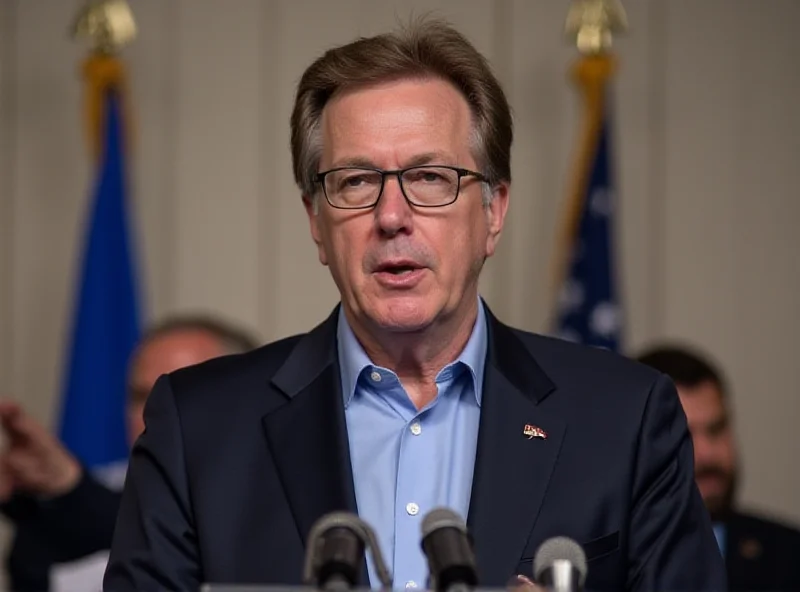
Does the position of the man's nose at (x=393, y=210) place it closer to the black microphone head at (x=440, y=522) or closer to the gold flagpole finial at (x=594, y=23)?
the black microphone head at (x=440, y=522)

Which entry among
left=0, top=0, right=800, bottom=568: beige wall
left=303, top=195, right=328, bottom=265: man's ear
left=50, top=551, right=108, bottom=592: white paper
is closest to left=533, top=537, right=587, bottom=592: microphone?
left=303, top=195, right=328, bottom=265: man's ear

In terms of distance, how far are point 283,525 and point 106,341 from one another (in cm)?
335

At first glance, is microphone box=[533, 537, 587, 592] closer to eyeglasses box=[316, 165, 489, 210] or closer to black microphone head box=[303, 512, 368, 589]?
black microphone head box=[303, 512, 368, 589]

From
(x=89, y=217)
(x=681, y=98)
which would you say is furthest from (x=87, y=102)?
(x=681, y=98)

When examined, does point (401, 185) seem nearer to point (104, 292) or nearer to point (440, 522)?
point (440, 522)

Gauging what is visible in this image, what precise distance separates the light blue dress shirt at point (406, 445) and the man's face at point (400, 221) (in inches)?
3.7

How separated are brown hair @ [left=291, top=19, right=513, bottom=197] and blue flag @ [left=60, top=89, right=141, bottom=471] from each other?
300cm

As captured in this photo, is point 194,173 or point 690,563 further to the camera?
point 194,173

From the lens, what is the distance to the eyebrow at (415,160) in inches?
92.4

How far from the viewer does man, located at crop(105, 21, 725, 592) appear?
7.30ft

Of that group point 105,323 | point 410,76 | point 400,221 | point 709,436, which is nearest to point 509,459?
point 400,221

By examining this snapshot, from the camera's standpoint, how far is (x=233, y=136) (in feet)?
19.4

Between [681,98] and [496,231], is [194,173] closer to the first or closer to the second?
[681,98]

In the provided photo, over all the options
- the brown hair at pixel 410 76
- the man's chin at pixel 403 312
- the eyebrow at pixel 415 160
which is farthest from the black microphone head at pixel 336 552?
the brown hair at pixel 410 76
